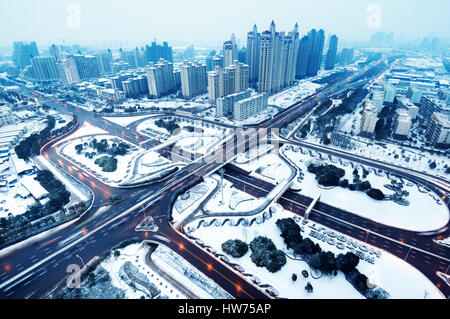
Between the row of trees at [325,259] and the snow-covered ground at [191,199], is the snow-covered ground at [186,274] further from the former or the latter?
the row of trees at [325,259]

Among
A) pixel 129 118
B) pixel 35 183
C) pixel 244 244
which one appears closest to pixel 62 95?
pixel 129 118

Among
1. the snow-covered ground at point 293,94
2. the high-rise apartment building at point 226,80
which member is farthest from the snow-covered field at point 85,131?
the snow-covered ground at point 293,94

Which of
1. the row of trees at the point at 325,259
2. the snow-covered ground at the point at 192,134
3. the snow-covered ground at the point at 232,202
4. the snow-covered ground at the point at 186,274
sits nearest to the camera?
the snow-covered ground at the point at 186,274

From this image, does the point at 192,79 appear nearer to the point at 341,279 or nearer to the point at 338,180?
the point at 338,180

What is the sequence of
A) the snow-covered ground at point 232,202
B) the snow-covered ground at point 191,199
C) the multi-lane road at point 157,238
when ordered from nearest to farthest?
the multi-lane road at point 157,238 < the snow-covered ground at point 191,199 < the snow-covered ground at point 232,202

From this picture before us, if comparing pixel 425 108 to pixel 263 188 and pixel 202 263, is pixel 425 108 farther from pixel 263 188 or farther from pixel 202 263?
pixel 202 263

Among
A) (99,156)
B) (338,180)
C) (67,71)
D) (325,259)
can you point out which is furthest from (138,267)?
(67,71)
